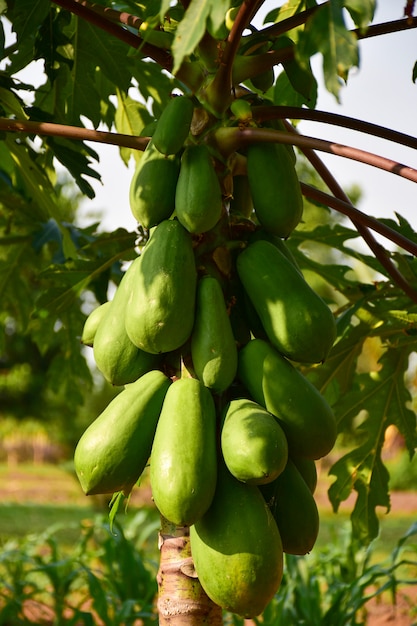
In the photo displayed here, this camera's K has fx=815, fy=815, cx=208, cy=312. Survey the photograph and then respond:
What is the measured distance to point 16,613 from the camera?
3.67 metres

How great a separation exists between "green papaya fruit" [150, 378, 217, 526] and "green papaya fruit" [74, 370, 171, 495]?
0.14ft

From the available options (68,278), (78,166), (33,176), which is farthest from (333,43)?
(33,176)

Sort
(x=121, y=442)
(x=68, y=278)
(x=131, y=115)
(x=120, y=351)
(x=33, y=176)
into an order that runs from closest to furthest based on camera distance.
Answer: (x=121, y=442), (x=120, y=351), (x=68, y=278), (x=33, y=176), (x=131, y=115)

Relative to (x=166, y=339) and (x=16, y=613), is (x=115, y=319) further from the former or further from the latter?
(x=16, y=613)

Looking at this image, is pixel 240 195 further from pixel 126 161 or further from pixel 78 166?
pixel 126 161

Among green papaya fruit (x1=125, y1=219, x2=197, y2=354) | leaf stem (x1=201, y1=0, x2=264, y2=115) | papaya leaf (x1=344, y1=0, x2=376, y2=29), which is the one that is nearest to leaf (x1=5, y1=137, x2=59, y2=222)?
leaf stem (x1=201, y1=0, x2=264, y2=115)

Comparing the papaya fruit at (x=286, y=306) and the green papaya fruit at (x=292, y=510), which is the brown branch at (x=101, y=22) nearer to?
the papaya fruit at (x=286, y=306)

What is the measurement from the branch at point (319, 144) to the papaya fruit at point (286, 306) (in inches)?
7.2

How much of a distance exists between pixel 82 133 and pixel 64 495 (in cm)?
1542

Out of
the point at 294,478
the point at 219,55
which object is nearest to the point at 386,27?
the point at 219,55

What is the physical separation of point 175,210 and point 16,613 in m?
2.81

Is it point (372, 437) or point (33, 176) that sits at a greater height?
point (33, 176)

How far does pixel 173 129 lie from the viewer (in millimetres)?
1422

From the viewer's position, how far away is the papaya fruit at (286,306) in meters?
1.34
